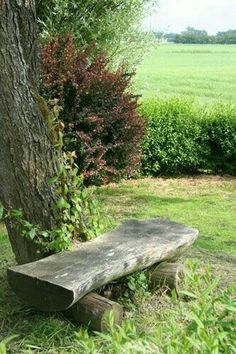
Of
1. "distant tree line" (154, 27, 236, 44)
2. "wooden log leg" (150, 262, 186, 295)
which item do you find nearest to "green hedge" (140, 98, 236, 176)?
"wooden log leg" (150, 262, 186, 295)

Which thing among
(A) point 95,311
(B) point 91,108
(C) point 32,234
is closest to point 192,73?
(B) point 91,108

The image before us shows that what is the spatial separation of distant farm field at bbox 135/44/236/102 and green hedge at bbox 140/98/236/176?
2.06m

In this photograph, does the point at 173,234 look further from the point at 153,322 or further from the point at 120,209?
the point at 120,209

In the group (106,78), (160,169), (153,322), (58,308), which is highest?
(106,78)

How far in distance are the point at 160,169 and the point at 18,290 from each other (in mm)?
8166

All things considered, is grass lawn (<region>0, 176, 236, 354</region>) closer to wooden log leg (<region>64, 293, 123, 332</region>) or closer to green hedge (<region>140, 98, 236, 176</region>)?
wooden log leg (<region>64, 293, 123, 332</region>)

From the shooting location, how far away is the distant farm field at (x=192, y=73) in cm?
3061

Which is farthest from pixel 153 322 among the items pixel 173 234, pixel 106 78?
pixel 106 78

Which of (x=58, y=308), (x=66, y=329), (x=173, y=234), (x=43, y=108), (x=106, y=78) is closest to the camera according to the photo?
(x=58, y=308)

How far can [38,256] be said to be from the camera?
16.5 feet

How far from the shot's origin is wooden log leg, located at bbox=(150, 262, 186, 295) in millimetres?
5262

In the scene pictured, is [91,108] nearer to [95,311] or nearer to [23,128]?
[23,128]

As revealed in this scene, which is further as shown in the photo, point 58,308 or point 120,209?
point 120,209

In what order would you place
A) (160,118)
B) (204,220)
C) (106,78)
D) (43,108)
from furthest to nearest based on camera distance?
(160,118) < (106,78) < (204,220) < (43,108)
